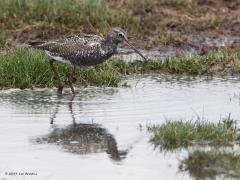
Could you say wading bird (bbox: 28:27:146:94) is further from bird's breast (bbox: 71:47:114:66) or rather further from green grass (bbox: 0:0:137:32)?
green grass (bbox: 0:0:137:32)

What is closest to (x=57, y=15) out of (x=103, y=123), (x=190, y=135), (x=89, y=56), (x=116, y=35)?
(x=116, y=35)

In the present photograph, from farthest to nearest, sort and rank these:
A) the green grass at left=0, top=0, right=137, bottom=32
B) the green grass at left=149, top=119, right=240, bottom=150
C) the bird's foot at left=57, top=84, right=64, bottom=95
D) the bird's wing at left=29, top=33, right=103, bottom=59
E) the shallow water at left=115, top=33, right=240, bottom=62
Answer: the green grass at left=0, top=0, right=137, bottom=32
the shallow water at left=115, top=33, right=240, bottom=62
the bird's wing at left=29, top=33, right=103, bottom=59
the bird's foot at left=57, top=84, right=64, bottom=95
the green grass at left=149, top=119, right=240, bottom=150

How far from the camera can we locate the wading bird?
12672mm

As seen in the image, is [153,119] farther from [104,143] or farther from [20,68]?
[20,68]

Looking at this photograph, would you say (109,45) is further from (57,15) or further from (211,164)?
(211,164)

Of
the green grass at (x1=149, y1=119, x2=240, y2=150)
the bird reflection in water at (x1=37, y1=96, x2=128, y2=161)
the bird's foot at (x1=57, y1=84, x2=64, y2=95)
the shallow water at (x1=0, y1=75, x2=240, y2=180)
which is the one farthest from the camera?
the bird's foot at (x1=57, y1=84, x2=64, y2=95)

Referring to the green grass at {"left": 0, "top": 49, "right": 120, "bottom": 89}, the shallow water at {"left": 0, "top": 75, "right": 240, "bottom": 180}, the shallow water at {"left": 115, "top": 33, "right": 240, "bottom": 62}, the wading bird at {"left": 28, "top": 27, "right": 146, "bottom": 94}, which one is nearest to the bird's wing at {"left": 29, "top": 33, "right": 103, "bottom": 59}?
the wading bird at {"left": 28, "top": 27, "right": 146, "bottom": 94}

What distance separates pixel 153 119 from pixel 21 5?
5808 millimetres

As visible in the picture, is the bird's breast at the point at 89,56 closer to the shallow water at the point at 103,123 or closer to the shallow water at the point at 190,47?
the shallow water at the point at 103,123

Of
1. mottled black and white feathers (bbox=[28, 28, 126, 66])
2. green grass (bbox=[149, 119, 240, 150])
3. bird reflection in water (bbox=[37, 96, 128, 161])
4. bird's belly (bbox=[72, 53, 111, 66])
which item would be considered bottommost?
bird reflection in water (bbox=[37, 96, 128, 161])

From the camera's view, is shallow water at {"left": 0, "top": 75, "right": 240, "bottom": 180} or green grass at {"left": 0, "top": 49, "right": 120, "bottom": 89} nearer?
shallow water at {"left": 0, "top": 75, "right": 240, "bottom": 180}

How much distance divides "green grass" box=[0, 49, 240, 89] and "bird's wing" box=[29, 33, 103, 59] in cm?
36

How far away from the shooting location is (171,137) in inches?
380

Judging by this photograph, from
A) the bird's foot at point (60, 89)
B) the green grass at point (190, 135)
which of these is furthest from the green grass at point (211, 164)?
the bird's foot at point (60, 89)
